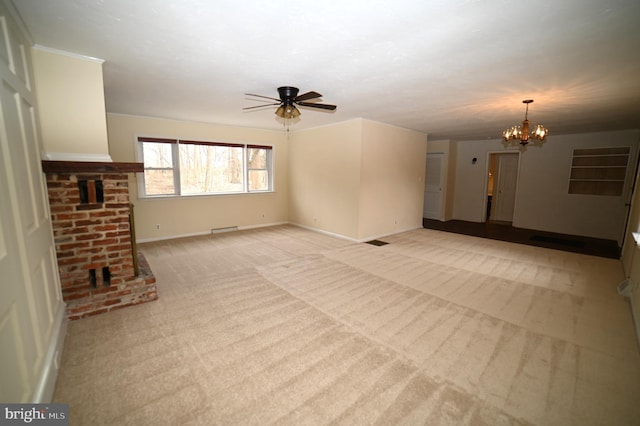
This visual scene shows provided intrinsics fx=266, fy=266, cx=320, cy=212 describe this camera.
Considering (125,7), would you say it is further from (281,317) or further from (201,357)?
(281,317)

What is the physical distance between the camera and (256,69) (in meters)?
2.72

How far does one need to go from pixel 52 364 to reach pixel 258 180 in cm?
534

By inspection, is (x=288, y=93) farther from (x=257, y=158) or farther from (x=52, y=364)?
(x=257, y=158)

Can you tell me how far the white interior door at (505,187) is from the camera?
24.9 ft

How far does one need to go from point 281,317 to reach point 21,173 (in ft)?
7.15

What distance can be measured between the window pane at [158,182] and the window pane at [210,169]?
0.22m

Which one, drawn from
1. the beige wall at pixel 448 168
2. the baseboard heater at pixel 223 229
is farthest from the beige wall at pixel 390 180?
the baseboard heater at pixel 223 229

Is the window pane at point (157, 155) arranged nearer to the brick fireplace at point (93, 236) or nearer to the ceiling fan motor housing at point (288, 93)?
the brick fireplace at point (93, 236)

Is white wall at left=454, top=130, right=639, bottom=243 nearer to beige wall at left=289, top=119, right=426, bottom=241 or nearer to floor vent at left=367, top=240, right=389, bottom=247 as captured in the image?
beige wall at left=289, top=119, right=426, bottom=241

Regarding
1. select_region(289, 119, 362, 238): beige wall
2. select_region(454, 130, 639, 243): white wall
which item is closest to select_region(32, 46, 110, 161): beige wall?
select_region(289, 119, 362, 238): beige wall

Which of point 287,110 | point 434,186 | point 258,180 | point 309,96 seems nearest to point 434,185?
point 434,186

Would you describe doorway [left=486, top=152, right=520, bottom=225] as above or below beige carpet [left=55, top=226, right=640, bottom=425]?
above

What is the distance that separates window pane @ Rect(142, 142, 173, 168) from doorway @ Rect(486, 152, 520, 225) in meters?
8.23

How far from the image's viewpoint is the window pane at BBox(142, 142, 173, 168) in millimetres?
5207
